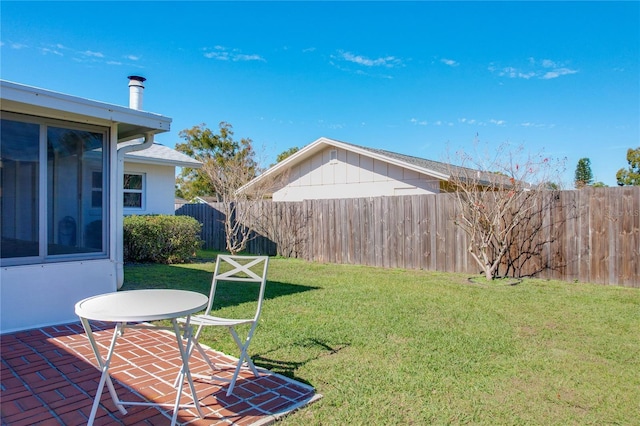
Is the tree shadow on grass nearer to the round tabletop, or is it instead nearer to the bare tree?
the round tabletop

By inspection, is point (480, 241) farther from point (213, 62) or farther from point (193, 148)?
point (193, 148)

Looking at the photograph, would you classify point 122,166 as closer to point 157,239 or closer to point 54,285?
point 54,285

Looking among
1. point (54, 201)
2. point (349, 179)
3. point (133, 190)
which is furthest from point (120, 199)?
point (349, 179)

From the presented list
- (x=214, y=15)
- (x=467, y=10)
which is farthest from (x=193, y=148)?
(x=467, y=10)

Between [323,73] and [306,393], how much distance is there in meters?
16.2

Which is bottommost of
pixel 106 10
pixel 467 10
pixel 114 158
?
pixel 114 158

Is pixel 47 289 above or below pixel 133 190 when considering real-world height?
below

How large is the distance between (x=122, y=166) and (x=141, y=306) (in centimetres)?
489

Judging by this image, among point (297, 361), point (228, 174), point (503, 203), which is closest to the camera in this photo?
point (297, 361)

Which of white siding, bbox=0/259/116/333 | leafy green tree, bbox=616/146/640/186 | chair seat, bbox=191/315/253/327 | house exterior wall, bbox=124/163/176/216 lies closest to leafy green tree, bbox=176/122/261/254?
house exterior wall, bbox=124/163/176/216

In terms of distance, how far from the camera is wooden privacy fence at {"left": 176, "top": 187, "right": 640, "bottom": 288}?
7.27 m

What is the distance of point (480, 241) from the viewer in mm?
8609

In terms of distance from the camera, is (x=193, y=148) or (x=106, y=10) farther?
(x=193, y=148)

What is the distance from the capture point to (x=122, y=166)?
21.8ft
